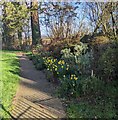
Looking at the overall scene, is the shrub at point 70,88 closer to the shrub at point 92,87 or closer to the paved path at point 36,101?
the shrub at point 92,87

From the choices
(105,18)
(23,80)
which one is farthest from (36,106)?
(105,18)

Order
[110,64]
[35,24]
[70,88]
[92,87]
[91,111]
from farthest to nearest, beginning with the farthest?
[35,24] → [110,64] → [70,88] → [92,87] → [91,111]

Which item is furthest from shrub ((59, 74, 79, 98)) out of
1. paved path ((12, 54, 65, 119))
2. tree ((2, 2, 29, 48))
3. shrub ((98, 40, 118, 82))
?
tree ((2, 2, 29, 48))

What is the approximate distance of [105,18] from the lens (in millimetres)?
11961

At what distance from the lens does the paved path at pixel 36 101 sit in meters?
5.13

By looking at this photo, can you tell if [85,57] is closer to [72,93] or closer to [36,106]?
[72,93]

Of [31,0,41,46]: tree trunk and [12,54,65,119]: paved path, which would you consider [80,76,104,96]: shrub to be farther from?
[31,0,41,46]: tree trunk

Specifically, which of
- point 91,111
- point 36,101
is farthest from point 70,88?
point 91,111

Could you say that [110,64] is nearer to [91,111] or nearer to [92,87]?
[92,87]

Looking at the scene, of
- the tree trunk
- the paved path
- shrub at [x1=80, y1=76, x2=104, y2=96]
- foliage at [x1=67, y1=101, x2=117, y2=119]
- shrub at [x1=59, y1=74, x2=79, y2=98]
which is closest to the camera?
foliage at [x1=67, y1=101, x2=117, y2=119]

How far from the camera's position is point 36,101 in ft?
19.7

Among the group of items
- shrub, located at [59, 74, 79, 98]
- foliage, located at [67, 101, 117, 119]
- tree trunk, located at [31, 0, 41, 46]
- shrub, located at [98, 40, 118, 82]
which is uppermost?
tree trunk, located at [31, 0, 41, 46]

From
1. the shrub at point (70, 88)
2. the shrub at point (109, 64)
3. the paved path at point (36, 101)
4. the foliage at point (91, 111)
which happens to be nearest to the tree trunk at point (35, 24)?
the paved path at point (36, 101)

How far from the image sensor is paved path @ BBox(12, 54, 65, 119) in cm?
513
